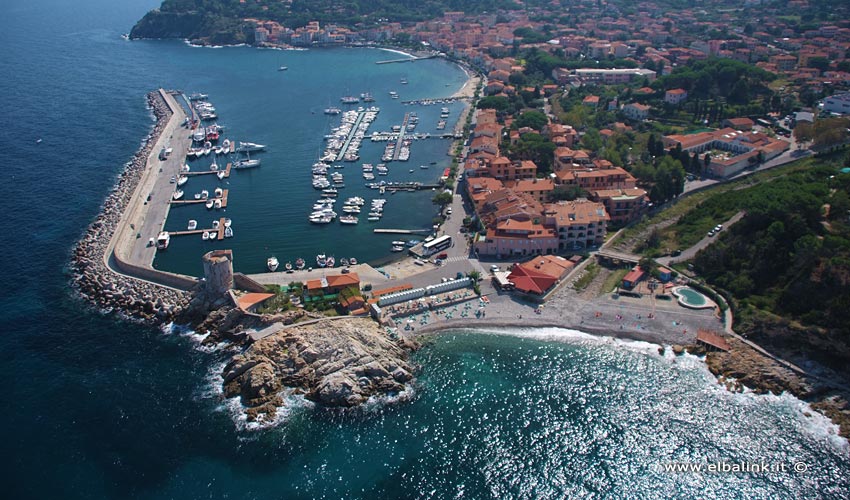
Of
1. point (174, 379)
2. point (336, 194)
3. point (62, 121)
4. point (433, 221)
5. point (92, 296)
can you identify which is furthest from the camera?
point (62, 121)

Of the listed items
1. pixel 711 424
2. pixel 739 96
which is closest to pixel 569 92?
pixel 739 96

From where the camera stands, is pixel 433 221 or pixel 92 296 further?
pixel 433 221

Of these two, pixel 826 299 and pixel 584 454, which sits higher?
pixel 826 299

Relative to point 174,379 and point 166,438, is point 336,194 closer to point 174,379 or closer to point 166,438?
point 174,379

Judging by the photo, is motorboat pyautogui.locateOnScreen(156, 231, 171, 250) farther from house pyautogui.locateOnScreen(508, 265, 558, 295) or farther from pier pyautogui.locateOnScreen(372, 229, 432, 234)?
house pyautogui.locateOnScreen(508, 265, 558, 295)

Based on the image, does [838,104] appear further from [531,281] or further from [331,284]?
[331,284]

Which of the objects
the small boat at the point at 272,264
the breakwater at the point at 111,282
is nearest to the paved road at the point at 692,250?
the small boat at the point at 272,264

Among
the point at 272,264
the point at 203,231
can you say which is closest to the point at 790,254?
the point at 272,264

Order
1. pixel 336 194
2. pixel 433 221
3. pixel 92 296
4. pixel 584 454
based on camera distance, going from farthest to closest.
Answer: pixel 336 194, pixel 433 221, pixel 92 296, pixel 584 454
